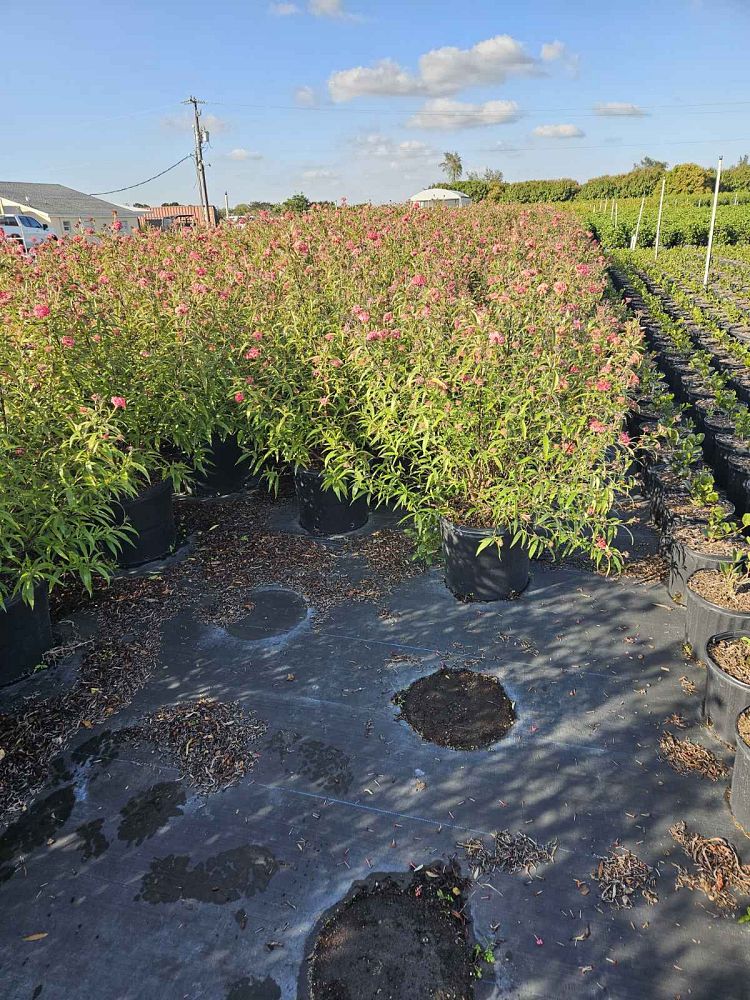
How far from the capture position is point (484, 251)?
555 cm

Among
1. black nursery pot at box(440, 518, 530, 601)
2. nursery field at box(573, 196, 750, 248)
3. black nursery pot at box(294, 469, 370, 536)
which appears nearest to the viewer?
black nursery pot at box(440, 518, 530, 601)

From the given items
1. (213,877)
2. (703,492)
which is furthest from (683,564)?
(213,877)

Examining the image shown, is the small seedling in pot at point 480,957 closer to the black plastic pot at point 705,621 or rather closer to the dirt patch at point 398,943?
the dirt patch at point 398,943

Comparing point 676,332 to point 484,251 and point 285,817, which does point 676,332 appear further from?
point 285,817

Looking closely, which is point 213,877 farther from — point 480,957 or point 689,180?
point 689,180

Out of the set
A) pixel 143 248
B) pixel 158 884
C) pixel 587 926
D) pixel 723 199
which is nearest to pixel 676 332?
pixel 143 248

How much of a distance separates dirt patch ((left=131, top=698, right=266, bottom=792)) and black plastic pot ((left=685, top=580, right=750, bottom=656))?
2023 millimetres

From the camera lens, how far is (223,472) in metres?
4.76

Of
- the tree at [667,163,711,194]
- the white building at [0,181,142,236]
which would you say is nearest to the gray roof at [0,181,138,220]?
the white building at [0,181,142,236]

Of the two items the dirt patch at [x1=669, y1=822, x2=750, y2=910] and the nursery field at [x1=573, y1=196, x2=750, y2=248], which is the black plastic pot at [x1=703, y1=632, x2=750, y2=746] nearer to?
the dirt patch at [x1=669, y1=822, x2=750, y2=910]

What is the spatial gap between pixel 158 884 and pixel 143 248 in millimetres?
5165

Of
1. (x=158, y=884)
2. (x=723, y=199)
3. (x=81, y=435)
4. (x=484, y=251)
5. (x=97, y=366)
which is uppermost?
(x=723, y=199)

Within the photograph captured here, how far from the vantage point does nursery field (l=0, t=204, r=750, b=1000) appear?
5.90 ft

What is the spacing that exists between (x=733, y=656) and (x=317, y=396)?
8.58ft
